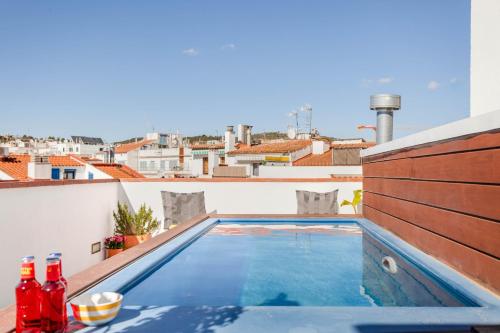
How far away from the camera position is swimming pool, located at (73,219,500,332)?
2451 mm

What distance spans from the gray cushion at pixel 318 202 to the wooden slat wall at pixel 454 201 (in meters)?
4.37

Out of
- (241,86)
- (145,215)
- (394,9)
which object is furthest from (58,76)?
(145,215)

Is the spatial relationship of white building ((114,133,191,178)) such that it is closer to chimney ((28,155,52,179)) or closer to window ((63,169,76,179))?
window ((63,169,76,179))

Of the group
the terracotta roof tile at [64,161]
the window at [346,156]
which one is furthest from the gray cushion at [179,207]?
the terracotta roof tile at [64,161]

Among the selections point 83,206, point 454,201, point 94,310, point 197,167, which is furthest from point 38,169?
point 197,167

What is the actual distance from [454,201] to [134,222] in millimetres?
7809

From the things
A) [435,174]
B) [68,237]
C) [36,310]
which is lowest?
[68,237]

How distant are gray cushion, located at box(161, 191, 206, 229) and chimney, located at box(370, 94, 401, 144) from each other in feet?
15.4

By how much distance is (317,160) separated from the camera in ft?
90.4

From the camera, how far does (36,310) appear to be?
192 centimetres

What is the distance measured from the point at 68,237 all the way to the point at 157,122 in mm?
57812

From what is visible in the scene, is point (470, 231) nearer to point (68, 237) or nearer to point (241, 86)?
point (68, 237)

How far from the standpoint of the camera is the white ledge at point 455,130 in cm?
286

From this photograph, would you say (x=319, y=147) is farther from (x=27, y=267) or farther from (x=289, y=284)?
(x=27, y=267)
